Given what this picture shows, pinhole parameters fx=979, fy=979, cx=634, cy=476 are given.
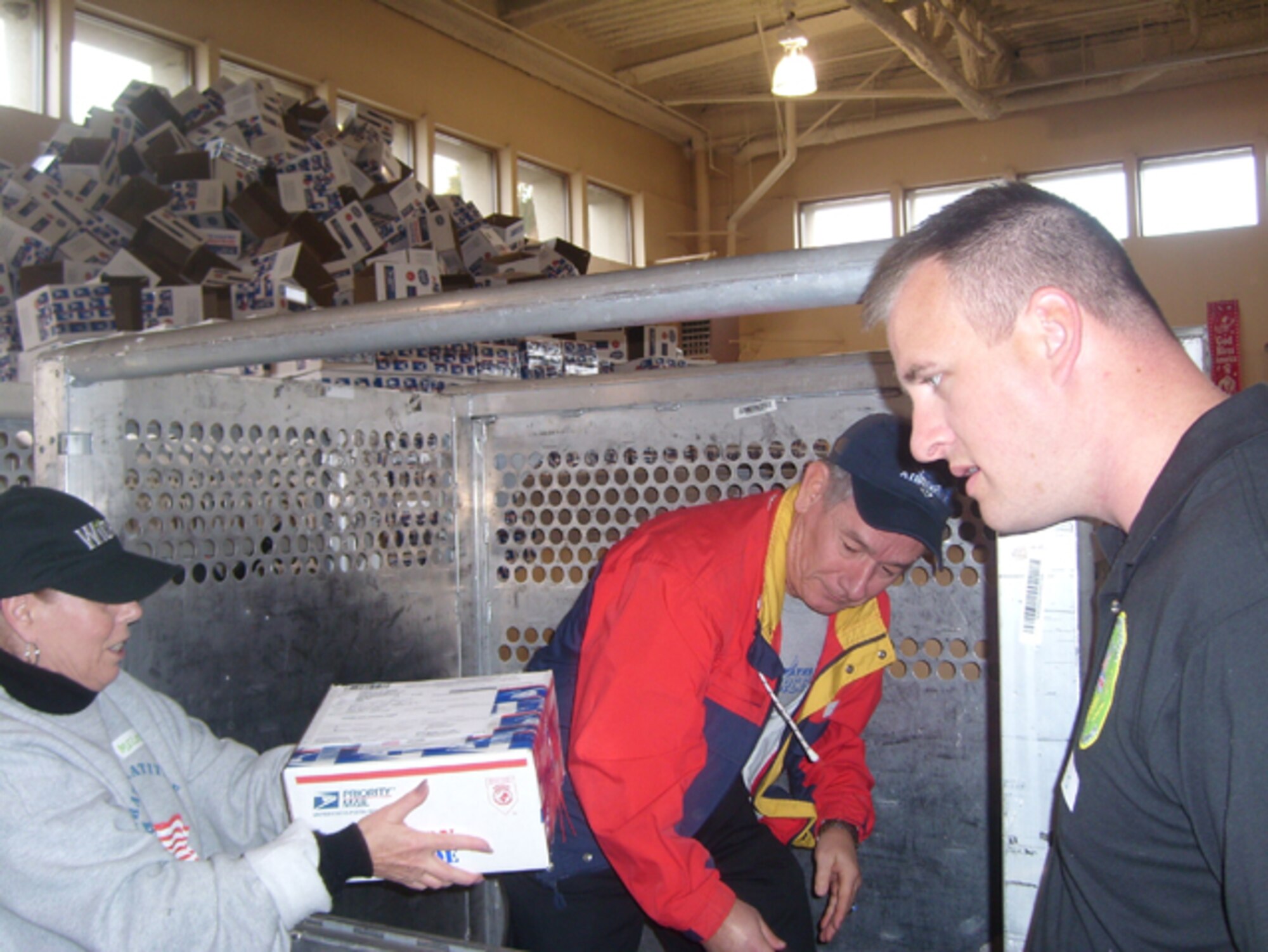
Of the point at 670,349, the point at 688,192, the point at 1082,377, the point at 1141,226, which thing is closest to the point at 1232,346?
the point at 1141,226

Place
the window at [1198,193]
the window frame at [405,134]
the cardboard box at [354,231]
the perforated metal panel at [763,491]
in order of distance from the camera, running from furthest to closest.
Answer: the window at [1198,193] → the window frame at [405,134] → the cardboard box at [354,231] → the perforated metal panel at [763,491]

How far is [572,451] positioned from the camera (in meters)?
1.76

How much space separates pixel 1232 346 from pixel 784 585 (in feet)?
31.5

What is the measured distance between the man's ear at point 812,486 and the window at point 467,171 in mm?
7592

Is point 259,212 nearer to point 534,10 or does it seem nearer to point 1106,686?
point 534,10

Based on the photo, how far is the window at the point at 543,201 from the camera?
9633 mm

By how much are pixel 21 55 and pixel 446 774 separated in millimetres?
→ 6415

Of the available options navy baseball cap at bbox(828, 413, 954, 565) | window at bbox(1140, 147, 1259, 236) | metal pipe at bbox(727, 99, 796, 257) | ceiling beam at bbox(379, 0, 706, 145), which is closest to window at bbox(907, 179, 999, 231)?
metal pipe at bbox(727, 99, 796, 257)

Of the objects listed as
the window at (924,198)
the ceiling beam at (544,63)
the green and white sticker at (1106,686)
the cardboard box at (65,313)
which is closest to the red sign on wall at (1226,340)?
the window at (924,198)

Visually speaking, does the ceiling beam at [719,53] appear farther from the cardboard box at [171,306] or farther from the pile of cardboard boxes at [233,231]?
the cardboard box at [171,306]

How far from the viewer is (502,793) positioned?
1175mm

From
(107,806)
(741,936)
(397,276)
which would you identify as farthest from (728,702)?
(397,276)

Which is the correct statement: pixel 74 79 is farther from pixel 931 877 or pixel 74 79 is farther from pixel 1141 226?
pixel 1141 226

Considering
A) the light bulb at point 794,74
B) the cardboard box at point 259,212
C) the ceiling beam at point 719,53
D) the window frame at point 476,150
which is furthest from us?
the ceiling beam at point 719,53
